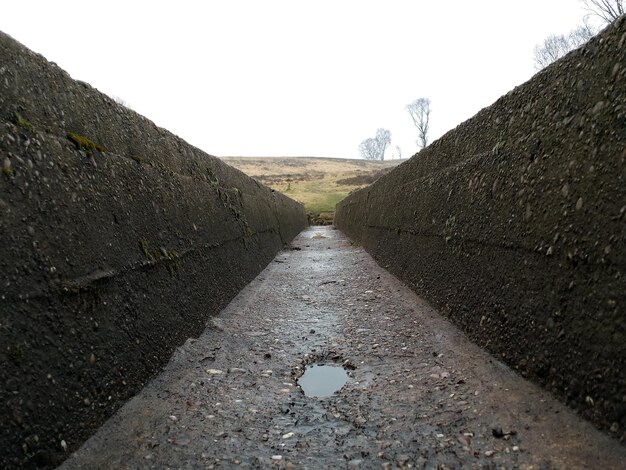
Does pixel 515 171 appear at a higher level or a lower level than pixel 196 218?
higher

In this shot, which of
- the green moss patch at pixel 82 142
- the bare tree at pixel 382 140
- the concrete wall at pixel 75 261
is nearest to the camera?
the concrete wall at pixel 75 261

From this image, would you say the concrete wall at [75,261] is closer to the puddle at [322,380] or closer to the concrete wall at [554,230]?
the puddle at [322,380]

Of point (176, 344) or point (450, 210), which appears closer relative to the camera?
point (176, 344)

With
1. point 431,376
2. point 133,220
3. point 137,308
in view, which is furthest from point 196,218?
point 431,376

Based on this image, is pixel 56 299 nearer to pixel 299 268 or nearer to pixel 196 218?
pixel 196 218

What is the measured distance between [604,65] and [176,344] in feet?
9.87

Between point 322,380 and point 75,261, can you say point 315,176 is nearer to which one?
point 322,380

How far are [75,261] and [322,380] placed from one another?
1.61 meters

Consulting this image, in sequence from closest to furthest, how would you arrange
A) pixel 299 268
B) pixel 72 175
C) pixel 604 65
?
pixel 604 65
pixel 72 175
pixel 299 268

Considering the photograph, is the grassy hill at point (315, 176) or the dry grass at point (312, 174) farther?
the dry grass at point (312, 174)

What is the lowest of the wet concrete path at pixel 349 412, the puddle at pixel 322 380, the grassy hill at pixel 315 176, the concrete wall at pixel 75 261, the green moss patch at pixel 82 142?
the puddle at pixel 322 380

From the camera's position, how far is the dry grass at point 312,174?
39.2m

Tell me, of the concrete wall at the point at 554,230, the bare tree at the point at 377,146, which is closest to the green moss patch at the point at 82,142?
the concrete wall at the point at 554,230

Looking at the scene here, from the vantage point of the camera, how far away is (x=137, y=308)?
249 centimetres
